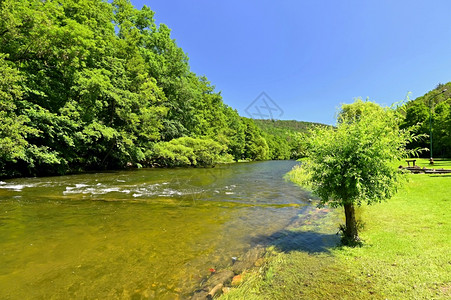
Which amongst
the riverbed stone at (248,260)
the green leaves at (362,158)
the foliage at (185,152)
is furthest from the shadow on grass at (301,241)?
the foliage at (185,152)

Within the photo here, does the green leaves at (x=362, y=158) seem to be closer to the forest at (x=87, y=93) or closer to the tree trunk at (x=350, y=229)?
the tree trunk at (x=350, y=229)

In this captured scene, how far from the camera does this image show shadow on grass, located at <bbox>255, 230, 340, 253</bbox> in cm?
553

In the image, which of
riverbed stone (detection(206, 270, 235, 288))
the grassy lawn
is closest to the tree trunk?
the grassy lawn

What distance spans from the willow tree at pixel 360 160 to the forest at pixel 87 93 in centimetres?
93

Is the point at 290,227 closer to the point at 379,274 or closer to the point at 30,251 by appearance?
the point at 379,274

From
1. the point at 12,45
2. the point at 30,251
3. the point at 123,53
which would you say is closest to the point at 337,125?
the point at 30,251

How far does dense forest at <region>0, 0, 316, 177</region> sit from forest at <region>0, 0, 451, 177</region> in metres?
0.09

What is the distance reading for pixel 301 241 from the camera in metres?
6.07

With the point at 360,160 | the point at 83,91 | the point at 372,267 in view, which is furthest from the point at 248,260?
the point at 83,91

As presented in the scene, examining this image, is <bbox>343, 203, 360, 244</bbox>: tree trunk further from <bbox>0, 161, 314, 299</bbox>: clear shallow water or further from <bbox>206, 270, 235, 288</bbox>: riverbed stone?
<bbox>206, 270, 235, 288</bbox>: riverbed stone

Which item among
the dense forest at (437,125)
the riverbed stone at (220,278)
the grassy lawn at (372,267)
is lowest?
the riverbed stone at (220,278)

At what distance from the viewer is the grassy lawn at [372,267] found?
3.48 m

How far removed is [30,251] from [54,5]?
21856 millimetres

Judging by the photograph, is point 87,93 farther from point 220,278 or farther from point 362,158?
point 362,158
